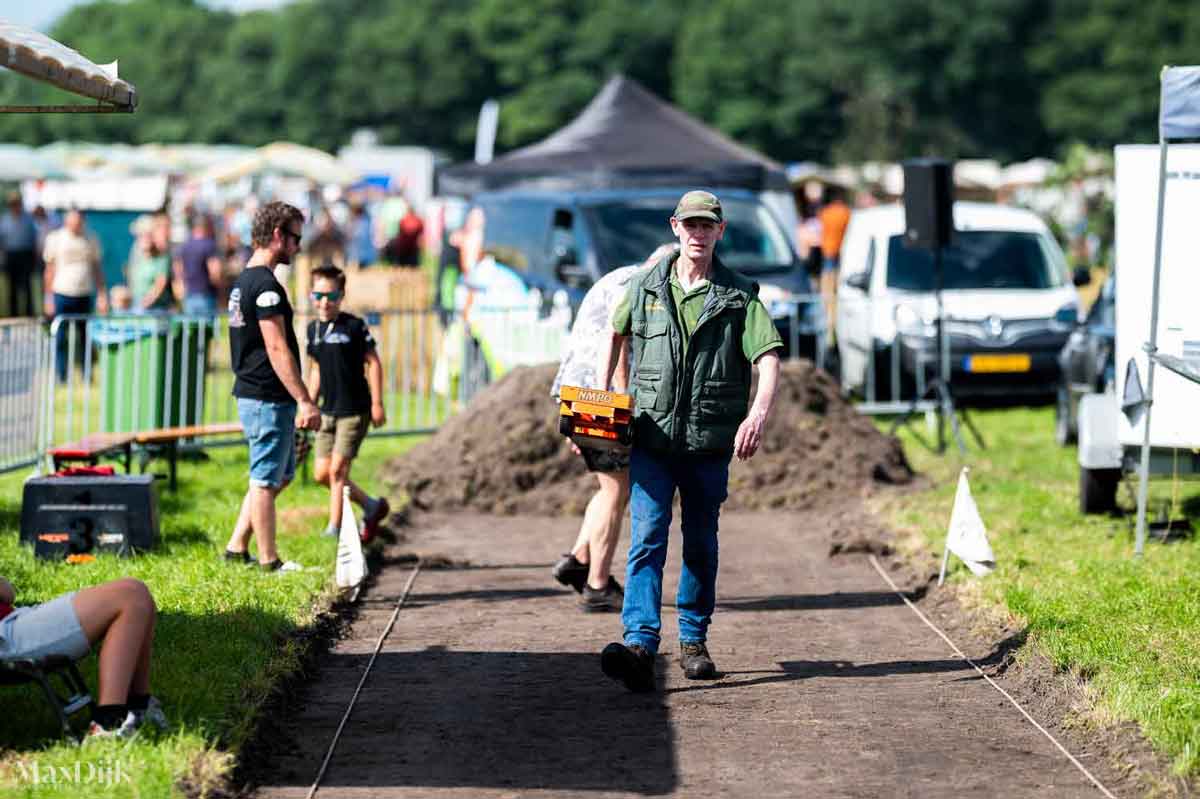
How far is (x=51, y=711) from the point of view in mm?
6684

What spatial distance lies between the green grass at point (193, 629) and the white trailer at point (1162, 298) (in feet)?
15.4

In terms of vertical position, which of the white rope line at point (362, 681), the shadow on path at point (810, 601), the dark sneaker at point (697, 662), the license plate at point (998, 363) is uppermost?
the license plate at point (998, 363)

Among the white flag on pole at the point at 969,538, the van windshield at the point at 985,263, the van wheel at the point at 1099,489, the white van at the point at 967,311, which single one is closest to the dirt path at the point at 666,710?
the white flag on pole at the point at 969,538

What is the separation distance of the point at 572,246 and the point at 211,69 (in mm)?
137859

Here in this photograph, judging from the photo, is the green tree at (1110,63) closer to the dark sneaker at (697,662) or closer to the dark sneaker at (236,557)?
the dark sneaker at (236,557)

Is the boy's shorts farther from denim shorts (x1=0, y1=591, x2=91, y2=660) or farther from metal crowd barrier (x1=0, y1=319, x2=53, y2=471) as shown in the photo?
denim shorts (x1=0, y1=591, x2=91, y2=660)

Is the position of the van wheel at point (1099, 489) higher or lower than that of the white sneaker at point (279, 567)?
higher

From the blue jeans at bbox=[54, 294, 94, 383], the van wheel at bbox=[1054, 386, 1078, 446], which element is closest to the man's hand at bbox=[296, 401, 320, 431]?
the blue jeans at bbox=[54, 294, 94, 383]

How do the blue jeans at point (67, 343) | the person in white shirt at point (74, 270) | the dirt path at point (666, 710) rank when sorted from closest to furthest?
the dirt path at point (666, 710)
the blue jeans at point (67, 343)
the person in white shirt at point (74, 270)

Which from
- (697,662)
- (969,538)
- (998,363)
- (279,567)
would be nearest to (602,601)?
(697,662)

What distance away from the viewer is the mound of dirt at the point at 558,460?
1338 cm

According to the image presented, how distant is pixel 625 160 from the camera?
2552 cm

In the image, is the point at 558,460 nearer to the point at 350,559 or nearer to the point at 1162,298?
the point at 350,559

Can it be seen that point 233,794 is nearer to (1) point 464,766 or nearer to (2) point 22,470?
(1) point 464,766
